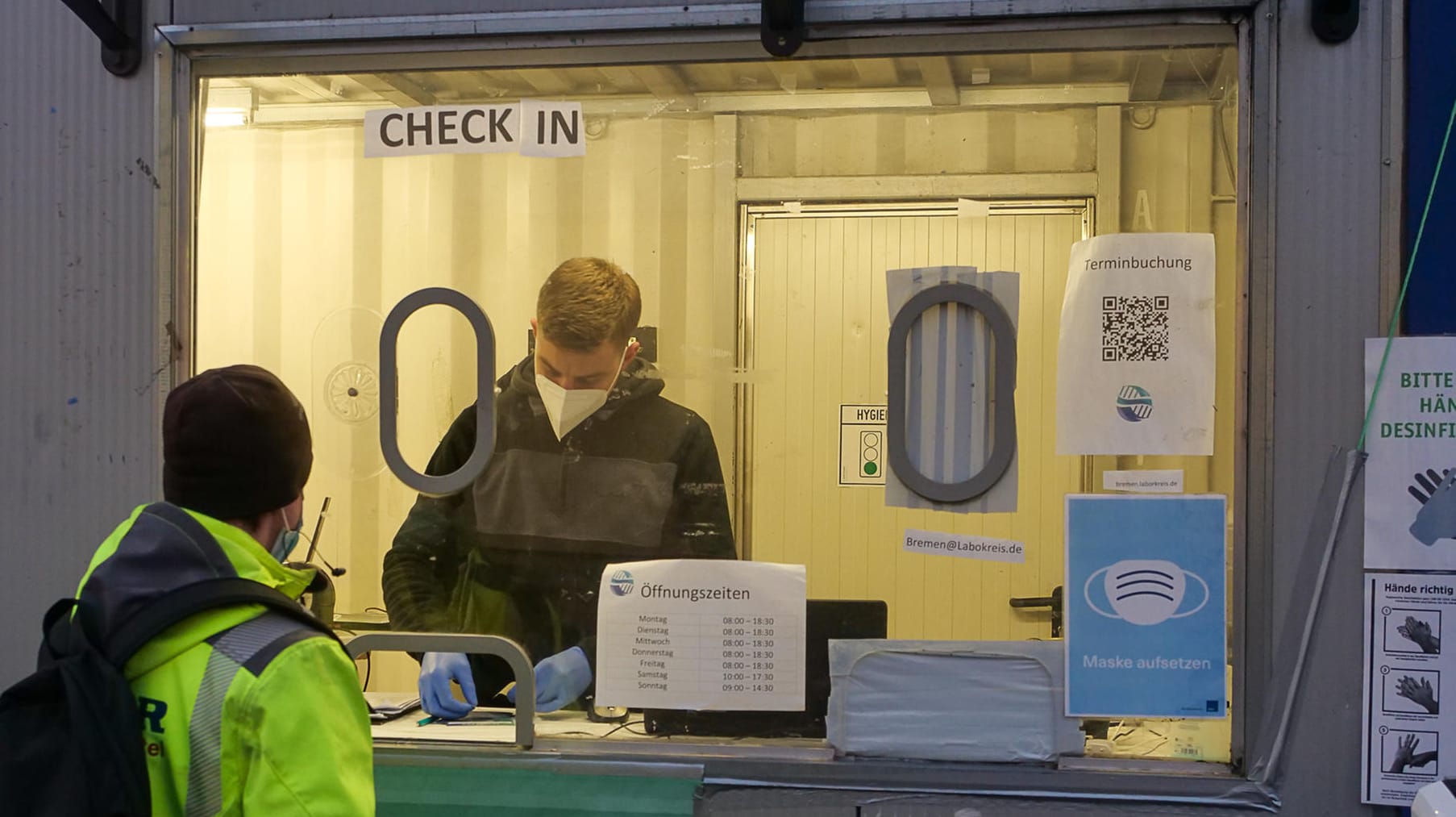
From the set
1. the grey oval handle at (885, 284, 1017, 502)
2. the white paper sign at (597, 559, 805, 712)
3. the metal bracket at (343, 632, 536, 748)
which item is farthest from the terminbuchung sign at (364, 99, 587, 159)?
the metal bracket at (343, 632, 536, 748)

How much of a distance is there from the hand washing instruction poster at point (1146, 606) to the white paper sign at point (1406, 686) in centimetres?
27

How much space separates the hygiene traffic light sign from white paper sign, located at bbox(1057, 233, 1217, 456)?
369 mm

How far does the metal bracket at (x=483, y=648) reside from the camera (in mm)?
2602

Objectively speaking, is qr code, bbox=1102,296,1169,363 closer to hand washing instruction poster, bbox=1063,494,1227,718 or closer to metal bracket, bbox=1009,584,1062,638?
hand washing instruction poster, bbox=1063,494,1227,718

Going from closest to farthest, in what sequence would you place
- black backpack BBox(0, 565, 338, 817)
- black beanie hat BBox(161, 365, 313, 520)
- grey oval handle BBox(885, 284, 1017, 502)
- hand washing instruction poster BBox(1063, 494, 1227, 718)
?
black backpack BBox(0, 565, 338, 817)
black beanie hat BBox(161, 365, 313, 520)
hand washing instruction poster BBox(1063, 494, 1227, 718)
grey oval handle BBox(885, 284, 1017, 502)

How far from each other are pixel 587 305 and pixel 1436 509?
1.77 meters

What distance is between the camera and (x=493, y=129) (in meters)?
2.74

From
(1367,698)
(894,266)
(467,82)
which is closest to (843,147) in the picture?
(894,266)

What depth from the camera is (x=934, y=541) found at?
2.55 metres

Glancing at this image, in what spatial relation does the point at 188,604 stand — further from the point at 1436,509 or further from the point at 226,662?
the point at 1436,509

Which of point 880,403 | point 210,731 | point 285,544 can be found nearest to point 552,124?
point 880,403

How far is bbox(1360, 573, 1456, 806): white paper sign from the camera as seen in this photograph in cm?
230

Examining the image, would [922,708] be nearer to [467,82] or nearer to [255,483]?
[255,483]

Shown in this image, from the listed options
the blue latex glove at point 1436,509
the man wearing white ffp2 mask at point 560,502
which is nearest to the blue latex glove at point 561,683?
A: the man wearing white ffp2 mask at point 560,502
